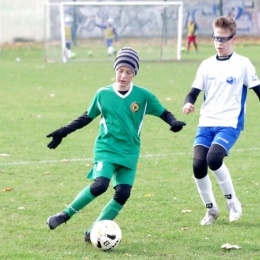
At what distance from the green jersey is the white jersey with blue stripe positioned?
30.5 inches

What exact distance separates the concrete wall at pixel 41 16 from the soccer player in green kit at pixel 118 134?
93.3 ft

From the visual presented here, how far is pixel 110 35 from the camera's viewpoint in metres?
26.6

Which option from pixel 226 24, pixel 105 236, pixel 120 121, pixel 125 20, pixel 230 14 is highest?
pixel 226 24

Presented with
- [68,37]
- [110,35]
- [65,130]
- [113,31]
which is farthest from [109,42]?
[65,130]

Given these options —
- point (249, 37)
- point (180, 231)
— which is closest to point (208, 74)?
point (180, 231)

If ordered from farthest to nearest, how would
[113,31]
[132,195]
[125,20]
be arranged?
1. [125,20]
2. [113,31]
3. [132,195]

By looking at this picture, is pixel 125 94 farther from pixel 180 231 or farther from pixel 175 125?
pixel 180 231

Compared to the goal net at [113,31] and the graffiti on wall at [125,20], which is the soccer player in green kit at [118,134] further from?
the graffiti on wall at [125,20]

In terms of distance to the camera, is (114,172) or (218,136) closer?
(114,172)

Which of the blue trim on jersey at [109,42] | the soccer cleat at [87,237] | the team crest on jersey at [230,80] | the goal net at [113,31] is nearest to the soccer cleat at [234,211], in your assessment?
the team crest on jersey at [230,80]

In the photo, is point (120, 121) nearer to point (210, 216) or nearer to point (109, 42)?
point (210, 216)

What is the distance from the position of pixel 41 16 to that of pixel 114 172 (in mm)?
30152

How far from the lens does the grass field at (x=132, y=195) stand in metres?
5.57

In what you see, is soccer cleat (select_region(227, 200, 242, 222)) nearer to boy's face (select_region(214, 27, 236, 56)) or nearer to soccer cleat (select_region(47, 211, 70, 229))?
boy's face (select_region(214, 27, 236, 56))
